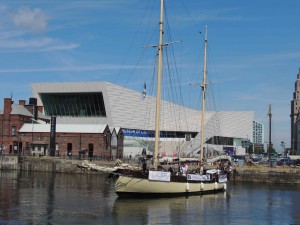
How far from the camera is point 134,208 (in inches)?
1375

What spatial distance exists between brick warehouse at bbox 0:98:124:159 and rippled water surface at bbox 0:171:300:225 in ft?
130

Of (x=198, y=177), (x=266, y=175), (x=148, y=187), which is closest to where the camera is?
(x=148, y=187)

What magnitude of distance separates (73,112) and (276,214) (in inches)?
3430

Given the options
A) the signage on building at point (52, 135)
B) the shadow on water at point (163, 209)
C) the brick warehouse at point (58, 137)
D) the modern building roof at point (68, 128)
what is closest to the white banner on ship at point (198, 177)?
the shadow on water at point (163, 209)

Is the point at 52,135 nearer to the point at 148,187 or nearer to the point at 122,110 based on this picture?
the point at 122,110

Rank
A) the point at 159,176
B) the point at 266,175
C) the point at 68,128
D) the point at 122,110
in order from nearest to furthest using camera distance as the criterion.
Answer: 1. the point at 159,176
2. the point at 266,175
3. the point at 68,128
4. the point at 122,110

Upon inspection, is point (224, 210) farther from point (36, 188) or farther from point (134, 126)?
point (134, 126)

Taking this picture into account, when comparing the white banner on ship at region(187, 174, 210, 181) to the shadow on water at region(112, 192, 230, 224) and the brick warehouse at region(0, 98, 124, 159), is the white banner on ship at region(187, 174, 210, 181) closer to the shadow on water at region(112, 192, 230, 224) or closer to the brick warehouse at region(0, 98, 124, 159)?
the shadow on water at region(112, 192, 230, 224)

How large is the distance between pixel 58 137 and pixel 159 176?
51.7 m

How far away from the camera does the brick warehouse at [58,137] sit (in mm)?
87750

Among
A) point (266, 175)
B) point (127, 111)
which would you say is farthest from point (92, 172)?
point (127, 111)

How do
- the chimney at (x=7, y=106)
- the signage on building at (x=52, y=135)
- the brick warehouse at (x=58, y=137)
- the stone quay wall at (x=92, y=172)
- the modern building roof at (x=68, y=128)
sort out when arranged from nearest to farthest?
the stone quay wall at (x=92, y=172), the signage on building at (x=52, y=135), the brick warehouse at (x=58, y=137), the modern building roof at (x=68, y=128), the chimney at (x=7, y=106)

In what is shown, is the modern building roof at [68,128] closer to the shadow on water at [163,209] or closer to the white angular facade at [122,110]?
the white angular facade at [122,110]

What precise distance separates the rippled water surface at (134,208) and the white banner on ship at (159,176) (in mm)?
1827
